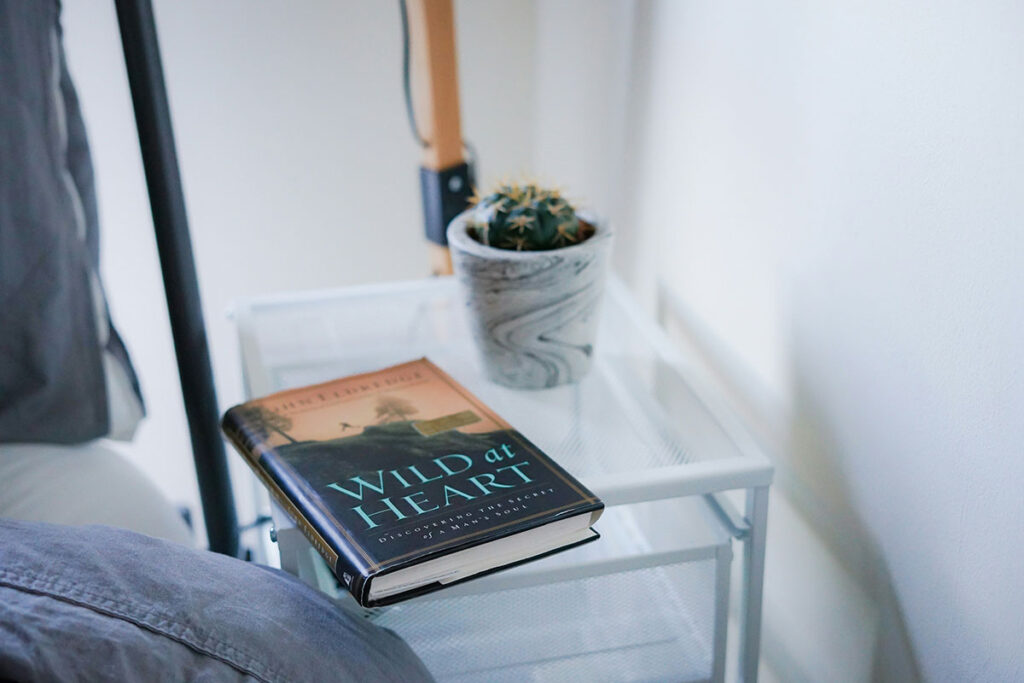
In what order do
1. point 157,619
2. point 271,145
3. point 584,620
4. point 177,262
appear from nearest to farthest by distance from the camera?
point 157,619 → point 584,620 → point 177,262 → point 271,145

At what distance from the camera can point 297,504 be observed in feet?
2.03

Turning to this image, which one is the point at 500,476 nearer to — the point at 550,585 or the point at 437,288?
the point at 550,585

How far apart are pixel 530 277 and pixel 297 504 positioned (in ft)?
0.93

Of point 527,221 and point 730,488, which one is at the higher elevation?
point 527,221

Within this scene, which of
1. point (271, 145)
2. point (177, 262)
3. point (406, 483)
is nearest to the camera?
point (406, 483)

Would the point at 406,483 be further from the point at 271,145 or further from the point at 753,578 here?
the point at 271,145

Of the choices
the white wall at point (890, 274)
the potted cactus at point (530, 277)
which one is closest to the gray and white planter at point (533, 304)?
the potted cactus at point (530, 277)

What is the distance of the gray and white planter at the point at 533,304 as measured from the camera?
2.59ft

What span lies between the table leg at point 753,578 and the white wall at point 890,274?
7 centimetres

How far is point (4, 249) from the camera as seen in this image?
2.95 ft

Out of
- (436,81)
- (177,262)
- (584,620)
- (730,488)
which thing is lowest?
(584,620)

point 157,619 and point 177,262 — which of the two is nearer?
point 157,619

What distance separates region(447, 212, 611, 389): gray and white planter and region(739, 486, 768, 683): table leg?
22 cm

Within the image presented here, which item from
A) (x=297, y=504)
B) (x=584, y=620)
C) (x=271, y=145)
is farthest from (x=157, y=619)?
(x=271, y=145)
